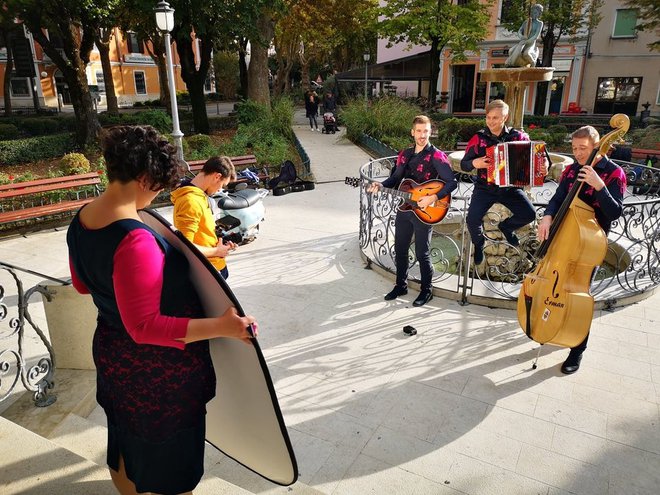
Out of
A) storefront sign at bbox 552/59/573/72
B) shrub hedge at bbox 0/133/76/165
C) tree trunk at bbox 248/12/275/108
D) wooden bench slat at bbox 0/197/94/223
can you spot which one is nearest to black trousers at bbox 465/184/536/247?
wooden bench slat at bbox 0/197/94/223

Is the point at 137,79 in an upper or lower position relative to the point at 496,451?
upper

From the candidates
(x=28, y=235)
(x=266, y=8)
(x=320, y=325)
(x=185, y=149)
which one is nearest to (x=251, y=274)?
(x=320, y=325)

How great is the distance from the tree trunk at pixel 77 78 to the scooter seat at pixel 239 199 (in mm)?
10487

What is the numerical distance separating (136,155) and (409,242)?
3.99 metres

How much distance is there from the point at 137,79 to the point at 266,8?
33810 millimetres

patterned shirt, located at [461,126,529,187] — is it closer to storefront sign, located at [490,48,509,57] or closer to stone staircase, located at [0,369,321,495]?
stone staircase, located at [0,369,321,495]

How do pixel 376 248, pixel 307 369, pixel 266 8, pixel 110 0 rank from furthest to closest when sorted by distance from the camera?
pixel 266 8 < pixel 110 0 < pixel 376 248 < pixel 307 369

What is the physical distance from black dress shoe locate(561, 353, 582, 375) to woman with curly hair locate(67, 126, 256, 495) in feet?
10.6

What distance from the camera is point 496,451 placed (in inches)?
129

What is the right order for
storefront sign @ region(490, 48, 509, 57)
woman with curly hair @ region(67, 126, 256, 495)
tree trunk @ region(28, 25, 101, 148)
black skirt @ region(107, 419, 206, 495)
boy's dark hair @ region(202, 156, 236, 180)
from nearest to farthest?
woman with curly hair @ region(67, 126, 256, 495)
black skirt @ region(107, 419, 206, 495)
boy's dark hair @ region(202, 156, 236, 180)
tree trunk @ region(28, 25, 101, 148)
storefront sign @ region(490, 48, 509, 57)

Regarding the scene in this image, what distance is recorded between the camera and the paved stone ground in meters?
3.08

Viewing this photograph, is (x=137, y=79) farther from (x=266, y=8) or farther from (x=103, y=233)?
(x=103, y=233)

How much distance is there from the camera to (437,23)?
984 inches

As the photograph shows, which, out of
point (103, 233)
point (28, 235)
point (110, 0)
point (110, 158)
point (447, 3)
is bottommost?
point (28, 235)
